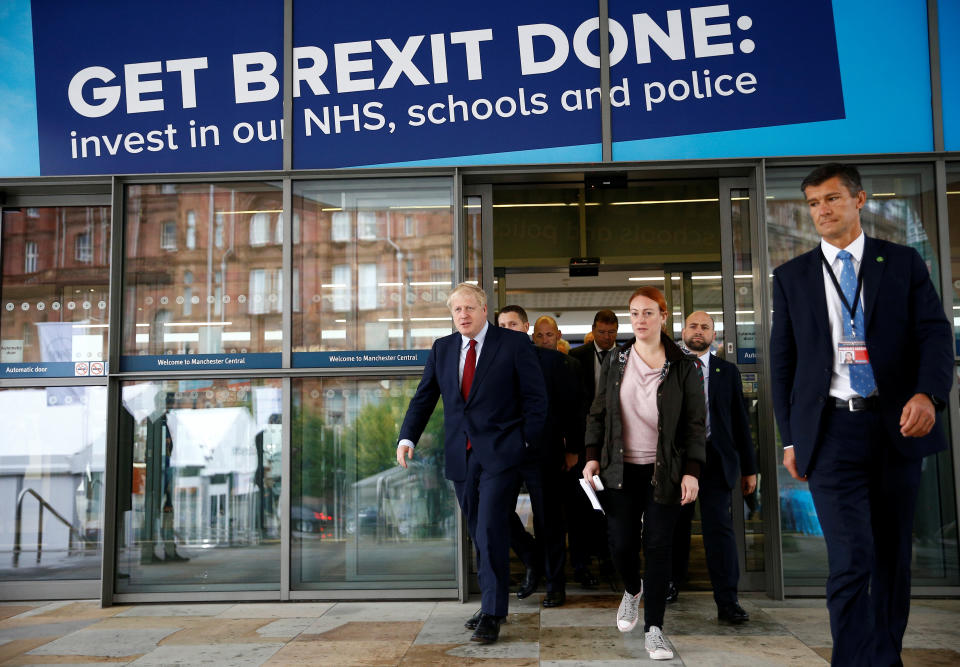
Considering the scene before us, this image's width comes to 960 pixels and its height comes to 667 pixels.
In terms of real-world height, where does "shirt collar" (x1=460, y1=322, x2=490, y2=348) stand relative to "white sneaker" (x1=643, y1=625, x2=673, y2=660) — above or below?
above

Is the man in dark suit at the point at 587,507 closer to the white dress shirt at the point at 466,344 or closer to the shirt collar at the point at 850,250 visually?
the white dress shirt at the point at 466,344

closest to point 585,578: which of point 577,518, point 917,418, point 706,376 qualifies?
point 577,518

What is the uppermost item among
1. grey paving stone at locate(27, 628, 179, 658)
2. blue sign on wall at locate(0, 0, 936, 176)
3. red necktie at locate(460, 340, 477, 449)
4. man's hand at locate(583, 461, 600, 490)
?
blue sign on wall at locate(0, 0, 936, 176)

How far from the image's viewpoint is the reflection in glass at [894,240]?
5695mm

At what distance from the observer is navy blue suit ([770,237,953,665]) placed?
3.11 metres

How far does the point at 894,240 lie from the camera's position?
5.90m

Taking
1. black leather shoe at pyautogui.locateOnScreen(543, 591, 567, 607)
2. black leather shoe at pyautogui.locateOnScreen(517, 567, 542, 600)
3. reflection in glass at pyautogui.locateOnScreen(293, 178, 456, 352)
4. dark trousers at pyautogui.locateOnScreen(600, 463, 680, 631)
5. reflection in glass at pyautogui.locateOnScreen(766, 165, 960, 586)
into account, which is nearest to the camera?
dark trousers at pyautogui.locateOnScreen(600, 463, 680, 631)

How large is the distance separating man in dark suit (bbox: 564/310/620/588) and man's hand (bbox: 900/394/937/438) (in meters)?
2.98

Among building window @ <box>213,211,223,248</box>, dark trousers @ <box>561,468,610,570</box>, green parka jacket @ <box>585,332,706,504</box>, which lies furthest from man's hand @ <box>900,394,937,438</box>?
building window @ <box>213,211,223,248</box>

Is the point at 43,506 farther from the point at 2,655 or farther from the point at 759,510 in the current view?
the point at 759,510

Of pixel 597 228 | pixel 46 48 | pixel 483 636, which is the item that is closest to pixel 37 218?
pixel 46 48

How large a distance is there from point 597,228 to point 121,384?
19.4 feet

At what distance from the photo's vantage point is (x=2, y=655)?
4.57 m

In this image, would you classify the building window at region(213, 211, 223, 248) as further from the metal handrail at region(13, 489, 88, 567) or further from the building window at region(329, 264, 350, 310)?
the metal handrail at region(13, 489, 88, 567)
